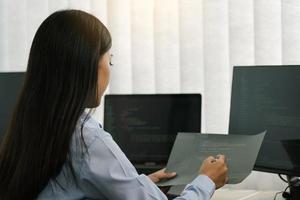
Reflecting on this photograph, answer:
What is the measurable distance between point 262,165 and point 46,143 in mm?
829

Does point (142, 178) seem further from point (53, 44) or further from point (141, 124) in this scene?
point (141, 124)

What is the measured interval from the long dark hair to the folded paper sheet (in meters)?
0.45

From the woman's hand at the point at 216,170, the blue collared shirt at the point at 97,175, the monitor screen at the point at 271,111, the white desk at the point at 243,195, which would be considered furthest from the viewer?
the white desk at the point at 243,195

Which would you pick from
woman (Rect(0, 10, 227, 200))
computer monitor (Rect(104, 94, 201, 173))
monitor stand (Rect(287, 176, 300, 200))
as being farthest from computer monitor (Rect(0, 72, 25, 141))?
monitor stand (Rect(287, 176, 300, 200))

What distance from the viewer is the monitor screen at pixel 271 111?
1.62 metres

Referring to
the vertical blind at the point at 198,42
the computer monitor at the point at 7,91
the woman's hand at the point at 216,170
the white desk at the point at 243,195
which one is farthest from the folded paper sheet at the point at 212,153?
the computer monitor at the point at 7,91

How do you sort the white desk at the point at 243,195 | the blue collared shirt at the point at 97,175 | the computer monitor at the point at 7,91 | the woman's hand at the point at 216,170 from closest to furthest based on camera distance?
1. the blue collared shirt at the point at 97,175
2. the woman's hand at the point at 216,170
3. the white desk at the point at 243,195
4. the computer monitor at the point at 7,91

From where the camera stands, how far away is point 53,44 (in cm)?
116

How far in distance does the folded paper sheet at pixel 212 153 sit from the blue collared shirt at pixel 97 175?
1.06 ft

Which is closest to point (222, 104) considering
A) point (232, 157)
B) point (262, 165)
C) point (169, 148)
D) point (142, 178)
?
point (169, 148)

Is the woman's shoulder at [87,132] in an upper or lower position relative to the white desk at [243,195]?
upper

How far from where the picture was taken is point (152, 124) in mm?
1953

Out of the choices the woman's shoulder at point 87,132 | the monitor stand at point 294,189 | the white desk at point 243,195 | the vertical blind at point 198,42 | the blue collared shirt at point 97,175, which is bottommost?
the white desk at point 243,195

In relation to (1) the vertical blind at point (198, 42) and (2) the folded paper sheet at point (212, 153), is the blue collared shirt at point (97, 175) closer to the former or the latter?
(2) the folded paper sheet at point (212, 153)
